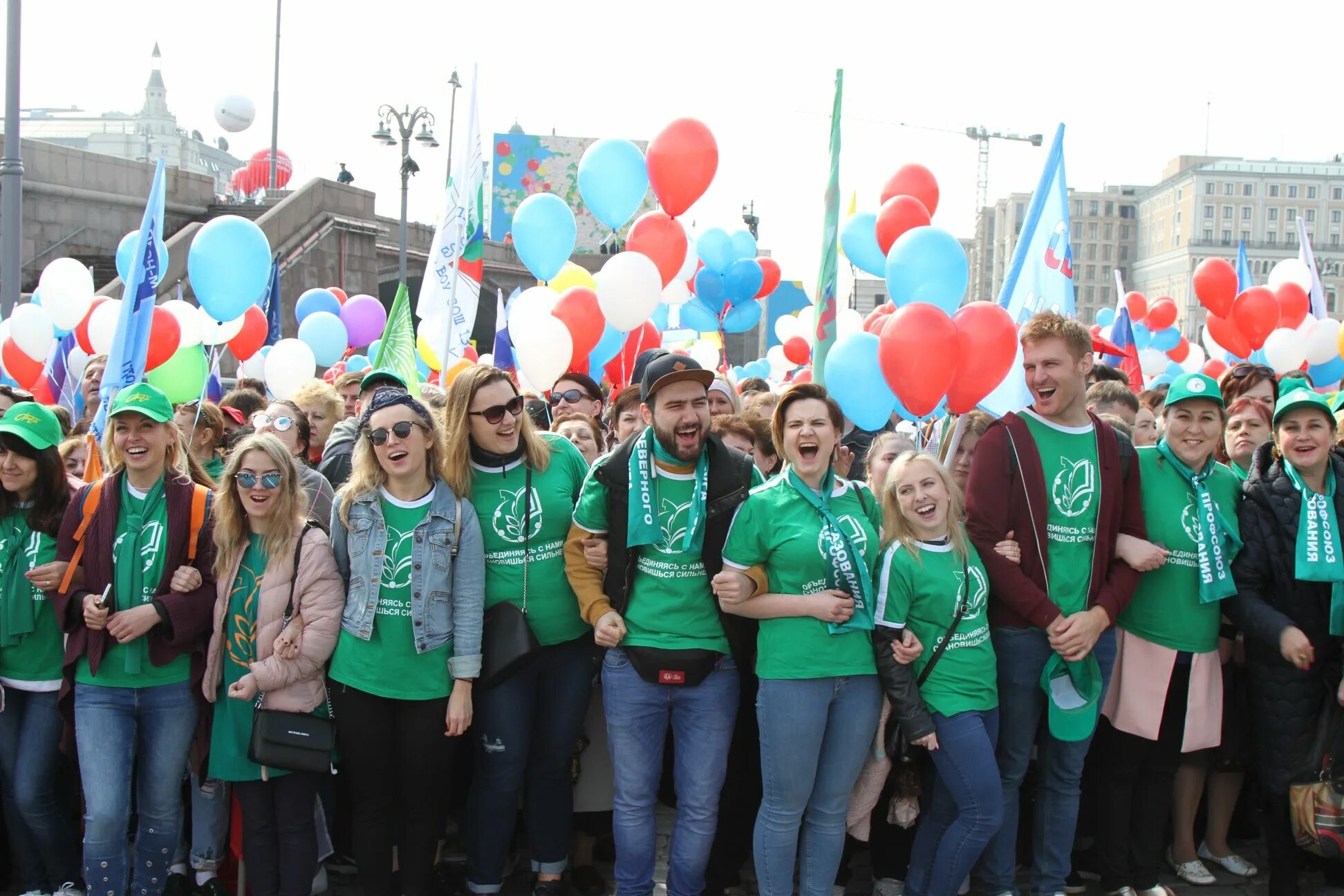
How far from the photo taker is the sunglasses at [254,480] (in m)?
3.49

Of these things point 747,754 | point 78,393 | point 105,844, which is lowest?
point 105,844

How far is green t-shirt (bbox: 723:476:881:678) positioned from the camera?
3326mm

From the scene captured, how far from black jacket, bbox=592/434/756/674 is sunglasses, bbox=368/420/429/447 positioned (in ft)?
2.04

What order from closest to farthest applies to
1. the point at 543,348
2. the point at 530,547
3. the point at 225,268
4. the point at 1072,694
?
the point at 1072,694 < the point at 530,547 < the point at 225,268 < the point at 543,348

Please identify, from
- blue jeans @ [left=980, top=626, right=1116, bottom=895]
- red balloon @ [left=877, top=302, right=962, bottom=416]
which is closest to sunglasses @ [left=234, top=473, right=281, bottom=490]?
blue jeans @ [left=980, top=626, right=1116, bottom=895]

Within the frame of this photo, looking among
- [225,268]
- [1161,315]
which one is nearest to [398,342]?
[225,268]

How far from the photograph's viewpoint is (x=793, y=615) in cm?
335

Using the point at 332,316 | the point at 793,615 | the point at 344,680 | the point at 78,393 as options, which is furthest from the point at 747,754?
the point at 332,316

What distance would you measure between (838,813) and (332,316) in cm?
844

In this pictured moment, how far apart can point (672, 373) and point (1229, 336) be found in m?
9.71

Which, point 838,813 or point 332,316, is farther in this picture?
point 332,316

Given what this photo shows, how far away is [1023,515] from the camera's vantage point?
3.58m

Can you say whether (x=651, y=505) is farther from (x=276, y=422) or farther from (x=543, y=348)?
(x=543, y=348)

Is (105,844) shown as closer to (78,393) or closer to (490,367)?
(490,367)
